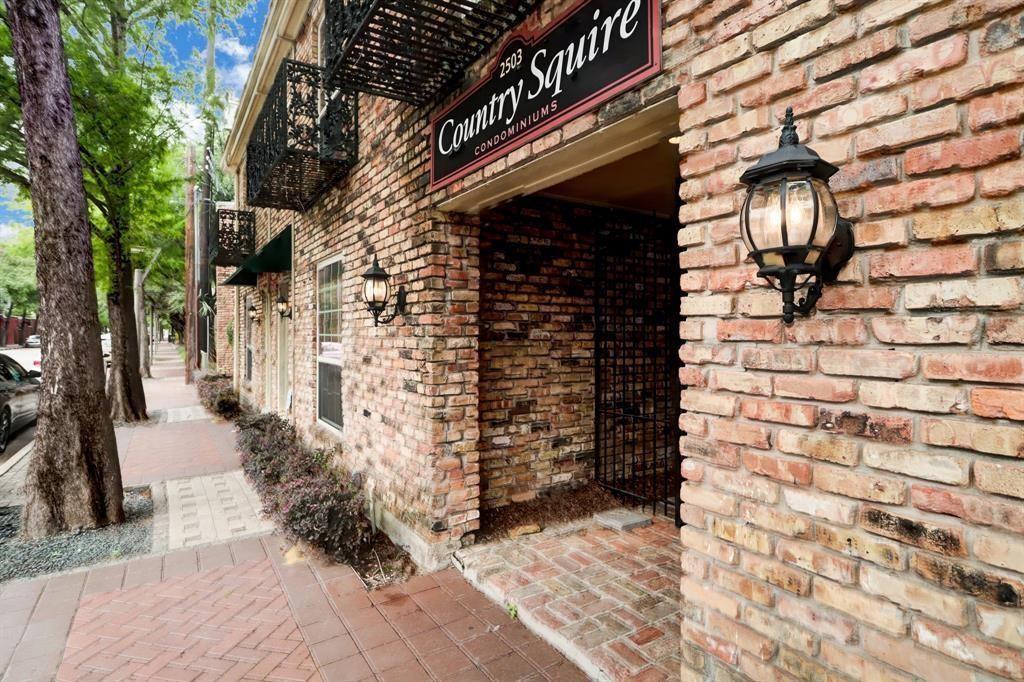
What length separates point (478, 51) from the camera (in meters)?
3.19

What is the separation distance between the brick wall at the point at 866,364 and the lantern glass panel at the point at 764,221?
0.25 m

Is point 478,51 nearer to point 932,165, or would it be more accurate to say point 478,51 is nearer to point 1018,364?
point 932,165

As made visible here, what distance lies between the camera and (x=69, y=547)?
4359mm

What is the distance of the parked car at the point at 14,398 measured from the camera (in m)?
8.09

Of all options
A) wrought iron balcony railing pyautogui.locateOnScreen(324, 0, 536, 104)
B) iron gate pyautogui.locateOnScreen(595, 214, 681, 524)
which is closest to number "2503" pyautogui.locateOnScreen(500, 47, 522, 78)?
wrought iron balcony railing pyautogui.locateOnScreen(324, 0, 536, 104)

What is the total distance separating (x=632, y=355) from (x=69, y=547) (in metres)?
5.34

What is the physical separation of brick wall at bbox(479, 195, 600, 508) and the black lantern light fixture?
200 inches

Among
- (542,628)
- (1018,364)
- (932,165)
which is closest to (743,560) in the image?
(1018,364)

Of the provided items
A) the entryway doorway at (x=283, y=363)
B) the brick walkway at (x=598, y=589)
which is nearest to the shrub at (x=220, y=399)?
the entryway doorway at (x=283, y=363)

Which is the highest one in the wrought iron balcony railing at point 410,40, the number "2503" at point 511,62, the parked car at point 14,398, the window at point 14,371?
the wrought iron balcony railing at point 410,40

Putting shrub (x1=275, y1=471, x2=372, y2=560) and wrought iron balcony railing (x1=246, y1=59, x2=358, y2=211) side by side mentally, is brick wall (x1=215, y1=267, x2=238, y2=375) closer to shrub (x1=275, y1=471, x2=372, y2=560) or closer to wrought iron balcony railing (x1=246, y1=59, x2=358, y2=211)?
wrought iron balcony railing (x1=246, y1=59, x2=358, y2=211)

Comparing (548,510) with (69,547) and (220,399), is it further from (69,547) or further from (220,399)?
(220,399)

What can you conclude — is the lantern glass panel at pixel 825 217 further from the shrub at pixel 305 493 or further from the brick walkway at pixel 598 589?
the shrub at pixel 305 493

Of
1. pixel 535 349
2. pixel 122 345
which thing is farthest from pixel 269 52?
pixel 535 349
